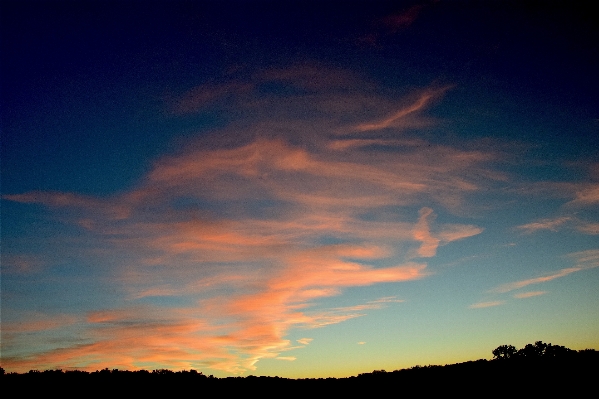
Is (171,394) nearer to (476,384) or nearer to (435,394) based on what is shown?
(435,394)

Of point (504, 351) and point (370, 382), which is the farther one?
point (504, 351)

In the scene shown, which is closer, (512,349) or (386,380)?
(386,380)

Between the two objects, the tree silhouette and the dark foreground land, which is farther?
the tree silhouette

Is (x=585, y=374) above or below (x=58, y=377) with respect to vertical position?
below

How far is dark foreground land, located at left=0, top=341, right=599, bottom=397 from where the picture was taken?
793 inches

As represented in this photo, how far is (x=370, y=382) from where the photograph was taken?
25938 mm

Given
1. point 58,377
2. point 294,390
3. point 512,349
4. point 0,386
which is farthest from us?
point 512,349

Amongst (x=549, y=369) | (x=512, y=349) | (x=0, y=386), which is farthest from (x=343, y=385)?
(x=512, y=349)

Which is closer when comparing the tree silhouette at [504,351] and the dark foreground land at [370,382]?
the dark foreground land at [370,382]

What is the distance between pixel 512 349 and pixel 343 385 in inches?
2678

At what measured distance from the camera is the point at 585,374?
21.1 meters

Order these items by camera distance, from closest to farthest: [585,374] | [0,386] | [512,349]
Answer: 1. [0,386]
2. [585,374]
3. [512,349]

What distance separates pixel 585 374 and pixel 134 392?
2669 centimetres

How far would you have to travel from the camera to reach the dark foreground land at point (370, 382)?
20.1 meters
